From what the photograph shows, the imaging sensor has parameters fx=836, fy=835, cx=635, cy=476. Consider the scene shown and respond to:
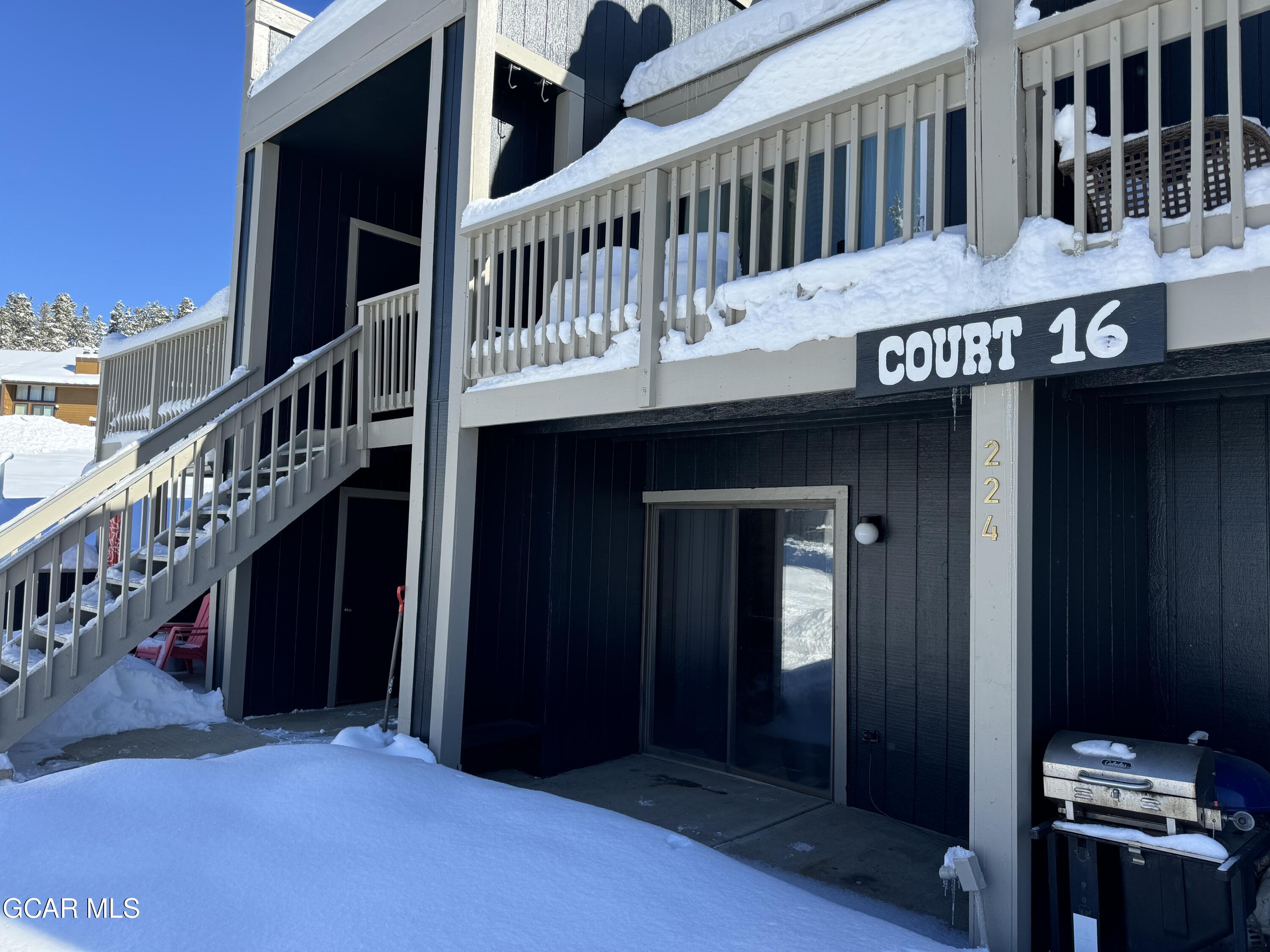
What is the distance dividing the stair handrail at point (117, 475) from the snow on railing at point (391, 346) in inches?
5.0

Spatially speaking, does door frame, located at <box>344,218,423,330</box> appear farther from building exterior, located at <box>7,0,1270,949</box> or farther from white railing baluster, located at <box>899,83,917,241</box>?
white railing baluster, located at <box>899,83,917,241</box>

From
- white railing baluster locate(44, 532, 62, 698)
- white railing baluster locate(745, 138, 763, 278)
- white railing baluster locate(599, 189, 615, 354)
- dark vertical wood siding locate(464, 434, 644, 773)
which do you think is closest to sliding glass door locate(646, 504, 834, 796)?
dark vertical wood siding locate(464, 434, 644, 773)

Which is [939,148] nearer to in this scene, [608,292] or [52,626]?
[608,292]

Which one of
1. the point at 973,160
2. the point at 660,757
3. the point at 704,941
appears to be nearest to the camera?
the point at 704,941

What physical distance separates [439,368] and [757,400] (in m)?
2.94

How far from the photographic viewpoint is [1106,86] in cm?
493

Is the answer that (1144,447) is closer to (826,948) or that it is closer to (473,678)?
(826,948)

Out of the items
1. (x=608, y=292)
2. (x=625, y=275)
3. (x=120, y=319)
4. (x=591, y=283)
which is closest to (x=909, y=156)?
(x=625, y=275)

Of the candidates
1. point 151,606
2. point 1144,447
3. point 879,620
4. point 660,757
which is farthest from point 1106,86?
point 151,606

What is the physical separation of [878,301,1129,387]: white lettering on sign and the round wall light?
216cm

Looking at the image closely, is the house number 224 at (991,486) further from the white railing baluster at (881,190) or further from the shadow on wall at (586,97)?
the shadow on wall at (586,97)

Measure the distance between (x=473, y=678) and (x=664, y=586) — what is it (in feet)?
5.56

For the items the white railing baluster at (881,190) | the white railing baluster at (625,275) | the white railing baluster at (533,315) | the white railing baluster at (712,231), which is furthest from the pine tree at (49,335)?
the white railing baluster at (881,190)

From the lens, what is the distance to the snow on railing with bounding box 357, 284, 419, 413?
23.2 ft
